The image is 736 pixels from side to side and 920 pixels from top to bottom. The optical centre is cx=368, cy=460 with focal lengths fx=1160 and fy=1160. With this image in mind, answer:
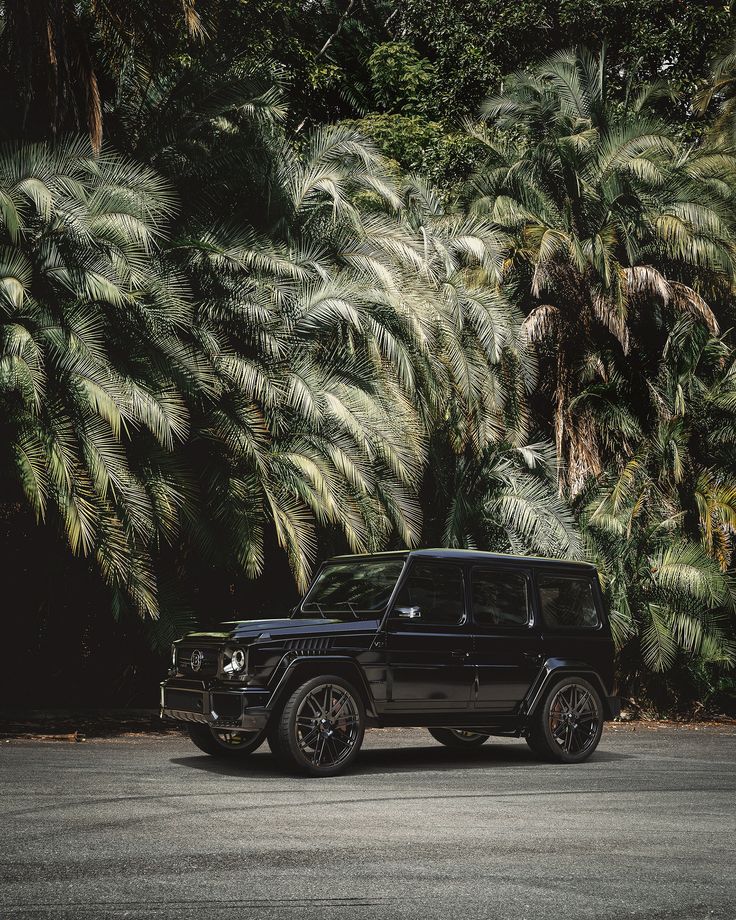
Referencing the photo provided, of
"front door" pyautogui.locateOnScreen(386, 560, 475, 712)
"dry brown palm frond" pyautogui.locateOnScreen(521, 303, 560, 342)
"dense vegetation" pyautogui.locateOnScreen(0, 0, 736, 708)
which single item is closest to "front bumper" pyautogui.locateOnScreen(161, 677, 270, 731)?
"front door" pyautogui.locateOnScreen(386, 560, 475, 712)

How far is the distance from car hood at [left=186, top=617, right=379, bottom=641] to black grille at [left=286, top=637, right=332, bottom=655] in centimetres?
5

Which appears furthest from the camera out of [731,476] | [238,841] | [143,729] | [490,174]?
[490,174]

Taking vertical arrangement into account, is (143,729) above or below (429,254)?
below

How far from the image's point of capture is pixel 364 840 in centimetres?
677

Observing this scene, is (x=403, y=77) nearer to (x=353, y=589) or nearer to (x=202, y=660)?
(x=353, y=589)

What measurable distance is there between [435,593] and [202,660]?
210 centimetres

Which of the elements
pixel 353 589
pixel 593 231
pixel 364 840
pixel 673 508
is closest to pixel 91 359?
pixel 353 589

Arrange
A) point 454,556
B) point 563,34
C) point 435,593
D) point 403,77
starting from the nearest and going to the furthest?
point 435,593
point 454,556
point 403,77
point 563,34

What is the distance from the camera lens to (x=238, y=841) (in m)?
6.69

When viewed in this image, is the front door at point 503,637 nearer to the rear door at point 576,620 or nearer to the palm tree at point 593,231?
the rear door at point 576,620

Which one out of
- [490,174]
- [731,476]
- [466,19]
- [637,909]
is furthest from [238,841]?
[466,19]

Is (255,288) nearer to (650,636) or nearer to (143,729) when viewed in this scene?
(143,729)

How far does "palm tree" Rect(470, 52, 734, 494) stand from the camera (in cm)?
1936

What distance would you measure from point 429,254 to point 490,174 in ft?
17.7
